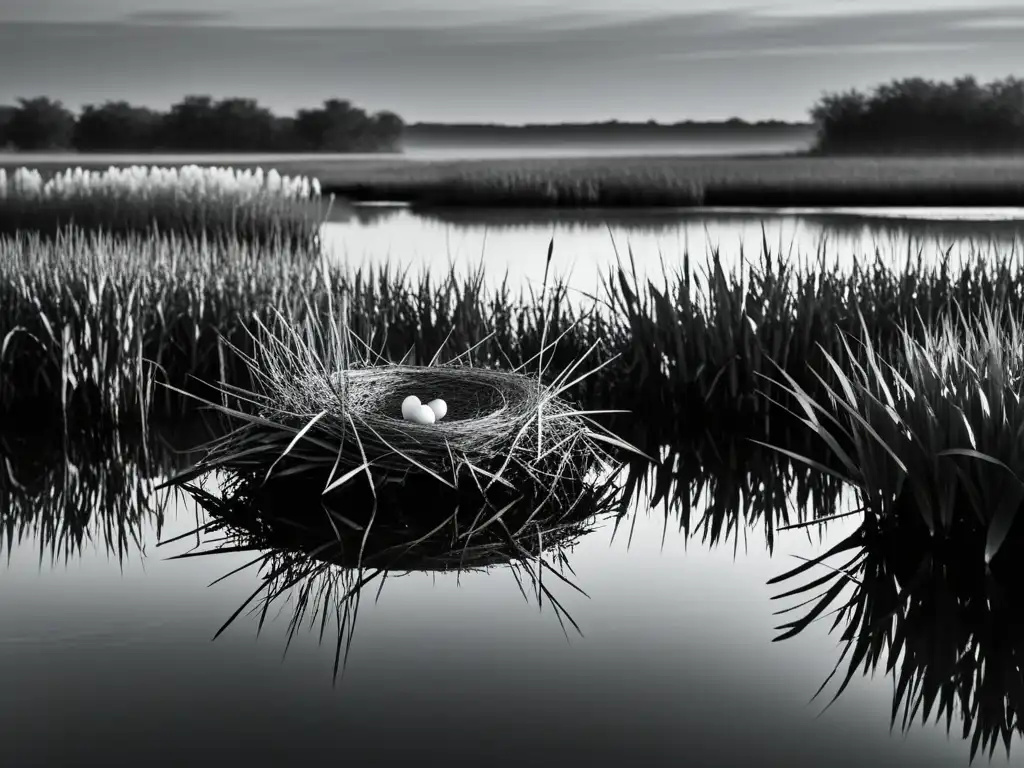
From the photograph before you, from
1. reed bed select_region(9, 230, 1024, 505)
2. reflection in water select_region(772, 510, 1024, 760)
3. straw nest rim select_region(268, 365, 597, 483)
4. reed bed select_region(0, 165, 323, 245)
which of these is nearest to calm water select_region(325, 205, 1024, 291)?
reed bed select_region(0, 165, 323, 245)

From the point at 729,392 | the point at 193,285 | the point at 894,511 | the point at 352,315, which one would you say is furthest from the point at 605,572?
the point at 193,285

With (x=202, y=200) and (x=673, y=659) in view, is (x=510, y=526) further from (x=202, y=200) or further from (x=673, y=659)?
(x=202, y=200)

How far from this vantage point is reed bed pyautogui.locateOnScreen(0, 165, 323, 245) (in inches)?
A: 446

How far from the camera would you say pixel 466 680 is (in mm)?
2506

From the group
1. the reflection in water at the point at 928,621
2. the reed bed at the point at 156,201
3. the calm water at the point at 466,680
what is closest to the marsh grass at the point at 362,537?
the calm water at the point at 466,680

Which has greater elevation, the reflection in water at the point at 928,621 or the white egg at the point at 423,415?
the white egg at the point at 423,415

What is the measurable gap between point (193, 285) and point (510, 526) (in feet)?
8.35

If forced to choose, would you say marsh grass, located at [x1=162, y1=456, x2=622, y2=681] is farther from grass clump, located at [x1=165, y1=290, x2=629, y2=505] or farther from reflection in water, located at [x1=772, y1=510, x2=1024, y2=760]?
reflection in water, located at [x1=772, y1=510, x2=1024, y2=760]

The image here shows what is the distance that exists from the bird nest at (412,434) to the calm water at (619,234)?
3.76 meters

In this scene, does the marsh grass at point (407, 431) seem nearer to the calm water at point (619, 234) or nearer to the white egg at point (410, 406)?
the white egg at point (410, 406)

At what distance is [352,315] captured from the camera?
5379 millimetres

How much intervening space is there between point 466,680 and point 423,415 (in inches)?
56.4

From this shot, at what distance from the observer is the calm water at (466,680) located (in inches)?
86.9

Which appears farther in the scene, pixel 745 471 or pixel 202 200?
pixel 202 200
